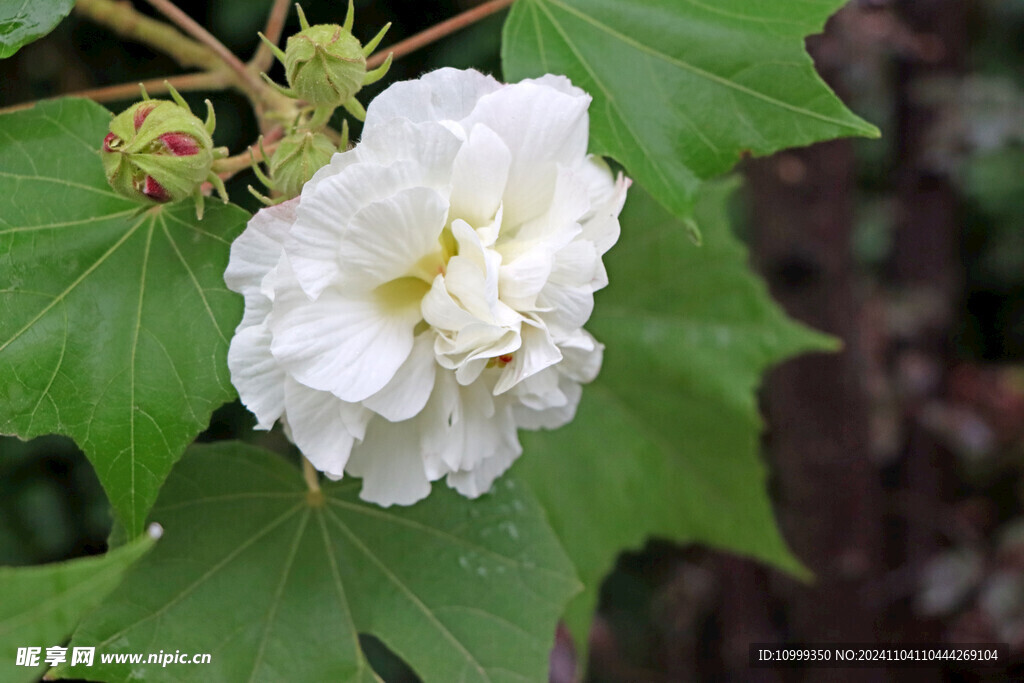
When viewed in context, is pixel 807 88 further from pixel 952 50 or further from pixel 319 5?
pixel 952 50

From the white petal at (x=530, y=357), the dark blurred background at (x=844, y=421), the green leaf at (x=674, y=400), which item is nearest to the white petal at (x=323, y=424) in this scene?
the white petal at (x=530, y=357)

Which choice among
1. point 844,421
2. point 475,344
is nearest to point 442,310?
point 475,344

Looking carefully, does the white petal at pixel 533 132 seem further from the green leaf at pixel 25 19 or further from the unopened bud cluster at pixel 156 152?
the green leaf at pixel 25 19

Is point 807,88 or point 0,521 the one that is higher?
point 807,88

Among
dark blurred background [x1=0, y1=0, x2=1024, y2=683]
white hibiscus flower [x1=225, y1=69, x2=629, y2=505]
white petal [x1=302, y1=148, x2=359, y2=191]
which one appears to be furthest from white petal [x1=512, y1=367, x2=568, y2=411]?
dark blurred background [x1=0, y1=0, x2=1024, y2=683]

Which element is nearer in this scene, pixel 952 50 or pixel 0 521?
pixel 0 521

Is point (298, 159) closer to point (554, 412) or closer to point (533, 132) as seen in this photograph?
point (533, 132)

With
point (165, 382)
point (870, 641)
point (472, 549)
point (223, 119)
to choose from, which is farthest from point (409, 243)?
point (870, 641)
